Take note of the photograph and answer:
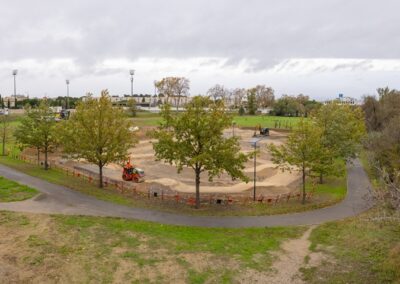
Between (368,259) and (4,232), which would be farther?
(4,232)

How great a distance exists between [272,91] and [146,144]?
384 ft

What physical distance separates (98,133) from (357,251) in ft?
68.2

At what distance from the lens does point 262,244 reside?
20656mm

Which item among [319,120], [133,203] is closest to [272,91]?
[319,120]

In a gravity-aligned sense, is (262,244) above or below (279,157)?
below

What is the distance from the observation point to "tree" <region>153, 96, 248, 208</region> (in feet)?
85.9

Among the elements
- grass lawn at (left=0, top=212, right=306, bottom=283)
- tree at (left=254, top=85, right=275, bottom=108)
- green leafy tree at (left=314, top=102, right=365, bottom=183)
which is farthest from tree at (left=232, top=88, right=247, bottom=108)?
grass lawn at (left=0, top=212, right=306, bottom=283)

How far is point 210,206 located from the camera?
91.2ft

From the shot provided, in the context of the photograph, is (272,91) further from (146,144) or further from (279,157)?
(279,157)

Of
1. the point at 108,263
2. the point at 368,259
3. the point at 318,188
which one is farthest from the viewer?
the point at 318,188

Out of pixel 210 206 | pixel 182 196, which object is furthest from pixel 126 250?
pixel 182 196

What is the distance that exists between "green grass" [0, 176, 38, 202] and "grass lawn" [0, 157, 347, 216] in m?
2.89

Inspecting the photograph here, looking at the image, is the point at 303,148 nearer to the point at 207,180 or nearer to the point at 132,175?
the point at 207,180

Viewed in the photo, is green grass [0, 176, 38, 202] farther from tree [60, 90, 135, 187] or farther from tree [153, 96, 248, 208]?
tree [153, 96, 248, 208]
